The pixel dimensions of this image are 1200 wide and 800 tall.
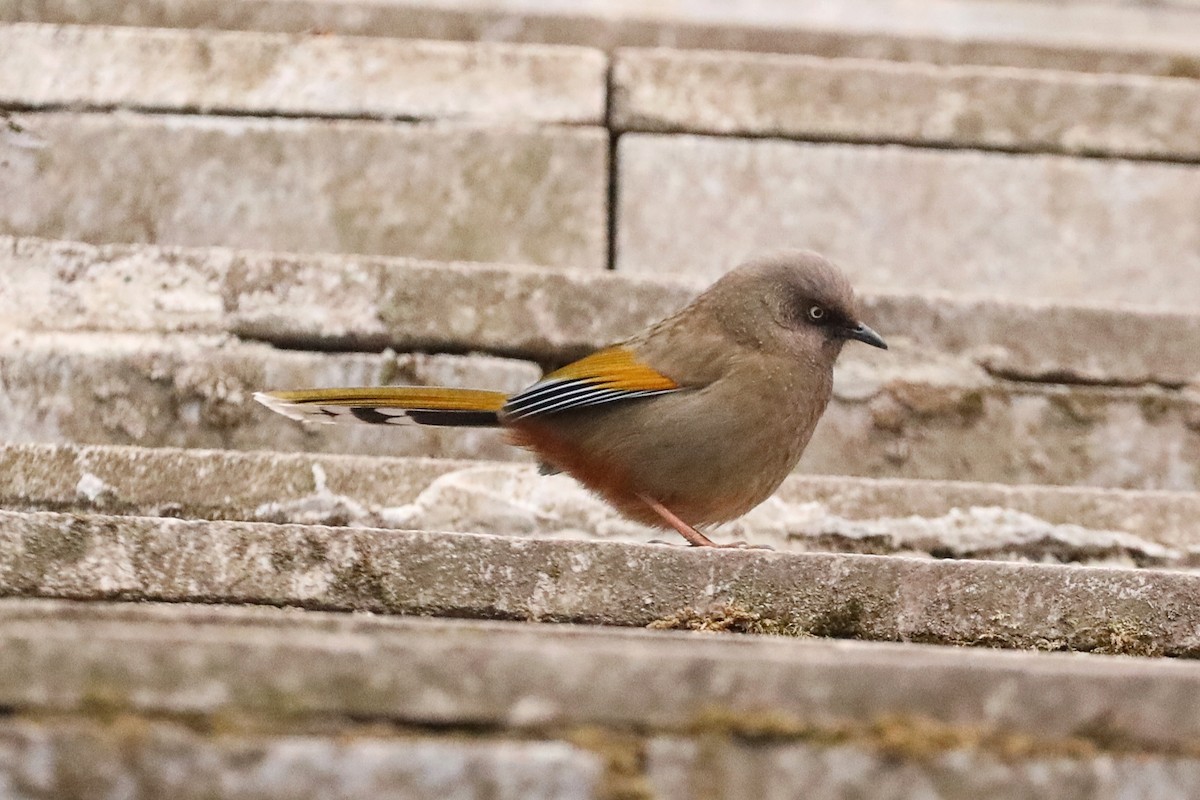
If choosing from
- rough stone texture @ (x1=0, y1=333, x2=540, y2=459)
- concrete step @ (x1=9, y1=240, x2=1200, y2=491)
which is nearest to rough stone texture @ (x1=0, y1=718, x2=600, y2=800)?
rough stone texture @ (x1=0, y1=333, x2=540, y2=459)

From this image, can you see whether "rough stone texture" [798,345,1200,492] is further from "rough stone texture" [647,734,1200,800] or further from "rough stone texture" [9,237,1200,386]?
"rough stone texture" [647,734,1200,800]

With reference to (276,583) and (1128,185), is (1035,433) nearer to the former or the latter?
(1128,185)

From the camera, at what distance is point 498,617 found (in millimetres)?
2371

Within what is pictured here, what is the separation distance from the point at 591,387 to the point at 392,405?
0.47m

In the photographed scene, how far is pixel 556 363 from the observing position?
381 centimetres

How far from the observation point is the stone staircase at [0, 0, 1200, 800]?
5.12 feet

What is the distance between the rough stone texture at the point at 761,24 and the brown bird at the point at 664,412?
72.4 inches

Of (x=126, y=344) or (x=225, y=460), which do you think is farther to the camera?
(x=126, y=344)

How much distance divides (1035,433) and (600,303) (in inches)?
48.4

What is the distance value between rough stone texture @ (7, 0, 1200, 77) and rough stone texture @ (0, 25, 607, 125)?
340 mm

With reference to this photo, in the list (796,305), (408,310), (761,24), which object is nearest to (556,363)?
(408,310)

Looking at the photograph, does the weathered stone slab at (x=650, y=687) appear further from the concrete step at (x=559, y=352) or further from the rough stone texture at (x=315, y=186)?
the rough stone texture at (x=315, y=186)

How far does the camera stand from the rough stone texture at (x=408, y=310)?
12.0 ft

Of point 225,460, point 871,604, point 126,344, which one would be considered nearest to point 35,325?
point 126,344
